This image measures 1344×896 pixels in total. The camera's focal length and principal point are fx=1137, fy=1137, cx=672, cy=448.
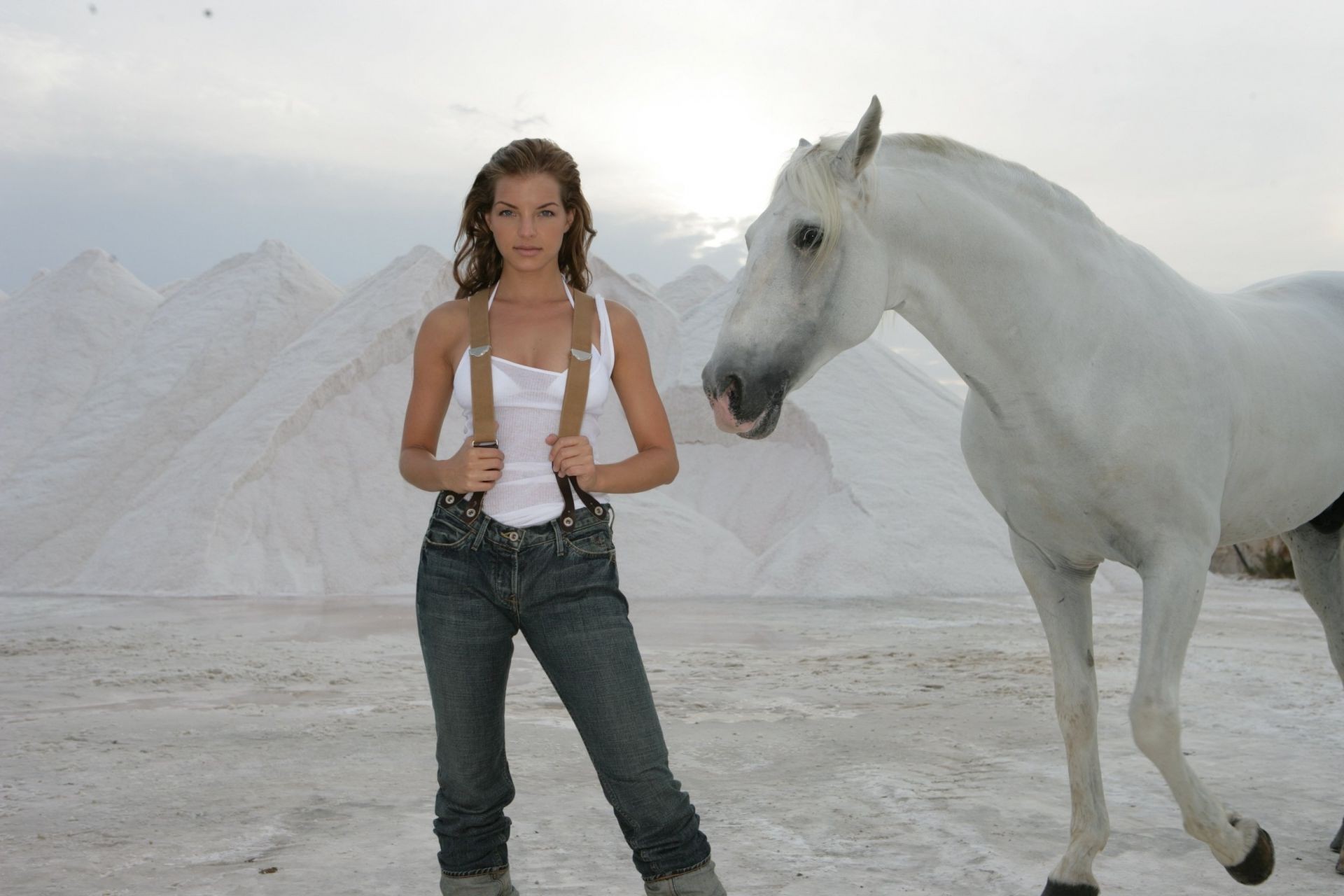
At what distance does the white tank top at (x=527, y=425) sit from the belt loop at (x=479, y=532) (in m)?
0.02

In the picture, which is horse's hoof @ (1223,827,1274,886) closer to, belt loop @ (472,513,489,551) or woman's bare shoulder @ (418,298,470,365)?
belt loop @ (472,513,489,551)

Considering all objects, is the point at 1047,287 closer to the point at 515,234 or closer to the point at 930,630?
the point at 515,234

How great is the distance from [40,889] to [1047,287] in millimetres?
2814

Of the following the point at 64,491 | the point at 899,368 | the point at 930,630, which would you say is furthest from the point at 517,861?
the point at 899,368

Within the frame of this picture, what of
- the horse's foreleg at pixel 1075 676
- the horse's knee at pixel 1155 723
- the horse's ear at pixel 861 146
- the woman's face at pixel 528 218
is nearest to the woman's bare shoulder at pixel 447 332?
the woman's face at pixel 528 218

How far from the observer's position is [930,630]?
8867 millimetres

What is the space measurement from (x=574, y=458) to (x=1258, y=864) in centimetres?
183

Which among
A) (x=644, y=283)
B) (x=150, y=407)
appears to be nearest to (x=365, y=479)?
(x=150, y=407)

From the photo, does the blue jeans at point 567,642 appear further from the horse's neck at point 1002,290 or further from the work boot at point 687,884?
the horse's neck at point 1002,290

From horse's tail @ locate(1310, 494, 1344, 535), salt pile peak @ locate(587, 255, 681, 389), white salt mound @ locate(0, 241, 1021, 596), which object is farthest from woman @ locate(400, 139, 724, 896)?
salt pile peak @ locate(587, 255, 681, 389)

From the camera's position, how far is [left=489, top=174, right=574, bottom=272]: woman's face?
6.63ft

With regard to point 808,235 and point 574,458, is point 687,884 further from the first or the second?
point 808,235

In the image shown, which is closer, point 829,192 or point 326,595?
point 829,192

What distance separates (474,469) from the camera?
187 centimetres
